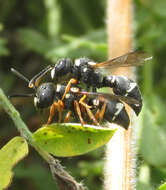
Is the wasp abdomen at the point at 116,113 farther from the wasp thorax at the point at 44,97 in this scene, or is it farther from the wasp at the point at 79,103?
the wasp thorax at the point at 44,97

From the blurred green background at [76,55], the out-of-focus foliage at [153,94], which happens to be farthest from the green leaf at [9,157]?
the blurred green background at [76,55]

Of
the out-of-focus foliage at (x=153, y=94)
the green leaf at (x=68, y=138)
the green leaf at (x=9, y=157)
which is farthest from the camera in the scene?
the out-of-focus foliage at (x=153, y=94)

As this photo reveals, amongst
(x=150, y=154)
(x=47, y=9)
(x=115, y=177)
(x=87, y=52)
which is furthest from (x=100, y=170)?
(x=47, y=9)

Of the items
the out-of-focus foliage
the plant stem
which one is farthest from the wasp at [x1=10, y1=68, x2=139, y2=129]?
the out-of-focus foliage

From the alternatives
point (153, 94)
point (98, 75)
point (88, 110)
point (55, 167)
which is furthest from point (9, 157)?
point (153, 94)

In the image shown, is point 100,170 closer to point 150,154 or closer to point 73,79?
point 150,154

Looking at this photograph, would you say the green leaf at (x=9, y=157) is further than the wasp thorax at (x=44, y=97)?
No

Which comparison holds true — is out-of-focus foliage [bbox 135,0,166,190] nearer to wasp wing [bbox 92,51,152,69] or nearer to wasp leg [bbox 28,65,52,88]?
wasp wing [bbox 92,51,152,69]
